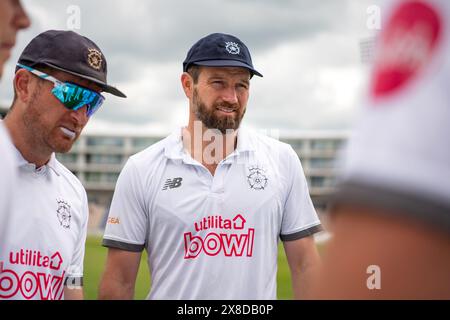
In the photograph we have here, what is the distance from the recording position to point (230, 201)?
4176 millimetres

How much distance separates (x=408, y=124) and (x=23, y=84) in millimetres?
3374

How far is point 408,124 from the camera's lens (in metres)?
0.86

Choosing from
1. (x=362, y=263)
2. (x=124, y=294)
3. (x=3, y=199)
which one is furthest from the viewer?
(x=124, y=294)

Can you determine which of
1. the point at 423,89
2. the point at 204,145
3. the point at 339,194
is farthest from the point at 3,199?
the point at 204,145

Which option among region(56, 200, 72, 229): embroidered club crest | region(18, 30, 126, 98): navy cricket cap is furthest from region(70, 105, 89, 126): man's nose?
region(56, 200, 72, 229): embroidered club crest

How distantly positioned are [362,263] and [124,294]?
3.50 meters

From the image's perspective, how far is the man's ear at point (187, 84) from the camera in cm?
469

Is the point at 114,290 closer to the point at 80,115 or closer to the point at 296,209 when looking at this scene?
the point at 80,115

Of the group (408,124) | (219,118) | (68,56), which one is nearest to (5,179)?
(408,124)

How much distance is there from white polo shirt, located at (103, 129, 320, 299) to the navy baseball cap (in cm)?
70

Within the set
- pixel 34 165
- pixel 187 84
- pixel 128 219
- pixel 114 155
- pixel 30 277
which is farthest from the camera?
pixel 114 155

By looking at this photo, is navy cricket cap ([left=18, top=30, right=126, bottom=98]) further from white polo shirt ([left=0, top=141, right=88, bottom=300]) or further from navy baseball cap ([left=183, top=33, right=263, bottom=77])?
navy baseball cap ([left=183, top=33, right=263, bottom=77])

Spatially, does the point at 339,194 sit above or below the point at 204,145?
below
